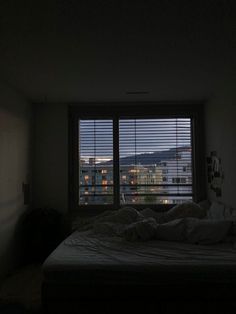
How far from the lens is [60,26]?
7.09ft

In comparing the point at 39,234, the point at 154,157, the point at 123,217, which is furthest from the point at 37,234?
the point at 154,157

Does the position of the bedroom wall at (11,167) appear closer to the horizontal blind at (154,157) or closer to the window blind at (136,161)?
the window blind at (136,161)

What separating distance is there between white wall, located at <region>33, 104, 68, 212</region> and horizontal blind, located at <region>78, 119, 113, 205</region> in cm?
28

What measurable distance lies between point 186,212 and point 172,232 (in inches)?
33.6

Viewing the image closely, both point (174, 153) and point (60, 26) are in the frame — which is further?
point (174, 153)

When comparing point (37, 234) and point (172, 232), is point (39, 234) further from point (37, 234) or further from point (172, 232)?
point (172, 232)

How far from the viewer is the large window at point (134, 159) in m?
4.47

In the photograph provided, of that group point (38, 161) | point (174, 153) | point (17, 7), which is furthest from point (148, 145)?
point (17, 7)

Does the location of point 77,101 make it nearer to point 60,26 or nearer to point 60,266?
point 60,26

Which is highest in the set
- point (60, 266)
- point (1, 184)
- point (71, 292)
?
point (1, 184)

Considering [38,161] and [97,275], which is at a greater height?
[38,161]

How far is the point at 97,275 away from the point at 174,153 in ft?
8.90

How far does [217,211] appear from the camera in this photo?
3.51 meters

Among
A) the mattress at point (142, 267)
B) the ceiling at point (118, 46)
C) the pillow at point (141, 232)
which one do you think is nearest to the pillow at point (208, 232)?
the mattress at point (142, 267)
